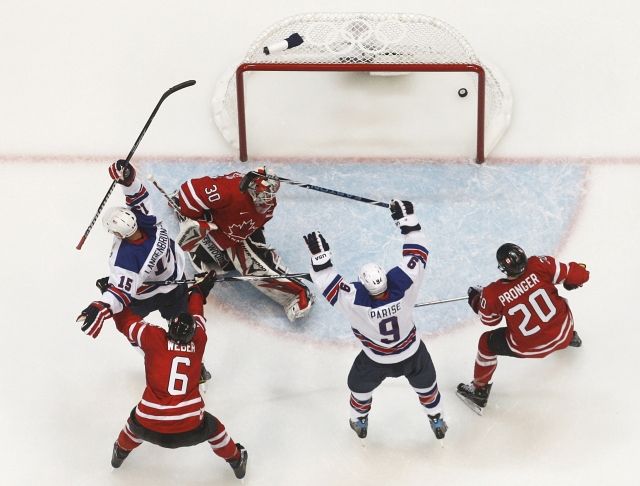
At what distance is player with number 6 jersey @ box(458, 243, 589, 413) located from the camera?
4648mm

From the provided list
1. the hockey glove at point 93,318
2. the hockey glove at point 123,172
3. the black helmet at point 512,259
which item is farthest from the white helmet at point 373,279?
the hockey glove at point 123,172

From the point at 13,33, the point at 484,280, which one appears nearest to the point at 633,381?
the point at 484,280

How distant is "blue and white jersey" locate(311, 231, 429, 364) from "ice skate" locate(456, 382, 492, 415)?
53 centimetres

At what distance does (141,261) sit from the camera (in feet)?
15.8

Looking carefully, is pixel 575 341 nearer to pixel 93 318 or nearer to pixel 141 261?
pixel 141 261

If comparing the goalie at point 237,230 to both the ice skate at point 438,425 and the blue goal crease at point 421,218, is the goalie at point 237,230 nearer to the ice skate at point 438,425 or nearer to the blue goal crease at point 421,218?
the blue goal crease at point 421,218

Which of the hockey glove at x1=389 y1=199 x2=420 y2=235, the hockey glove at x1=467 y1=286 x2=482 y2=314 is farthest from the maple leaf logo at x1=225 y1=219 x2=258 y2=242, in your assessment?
the hockey glove at x1=467 y1=286 x2=482 y2=314

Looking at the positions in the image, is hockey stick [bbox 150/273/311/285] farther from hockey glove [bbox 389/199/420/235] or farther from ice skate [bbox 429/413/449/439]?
ice skate [bbox 429/413/449/439]

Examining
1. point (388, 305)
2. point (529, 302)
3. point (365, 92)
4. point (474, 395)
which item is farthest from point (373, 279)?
point (365, 92)

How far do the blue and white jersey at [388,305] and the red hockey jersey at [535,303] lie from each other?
1.11 feet

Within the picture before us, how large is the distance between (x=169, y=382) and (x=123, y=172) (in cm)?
95

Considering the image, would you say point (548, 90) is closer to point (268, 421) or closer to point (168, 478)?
point (268, 421)

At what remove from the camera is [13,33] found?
21.0ft

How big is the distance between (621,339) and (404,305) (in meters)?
1.31
